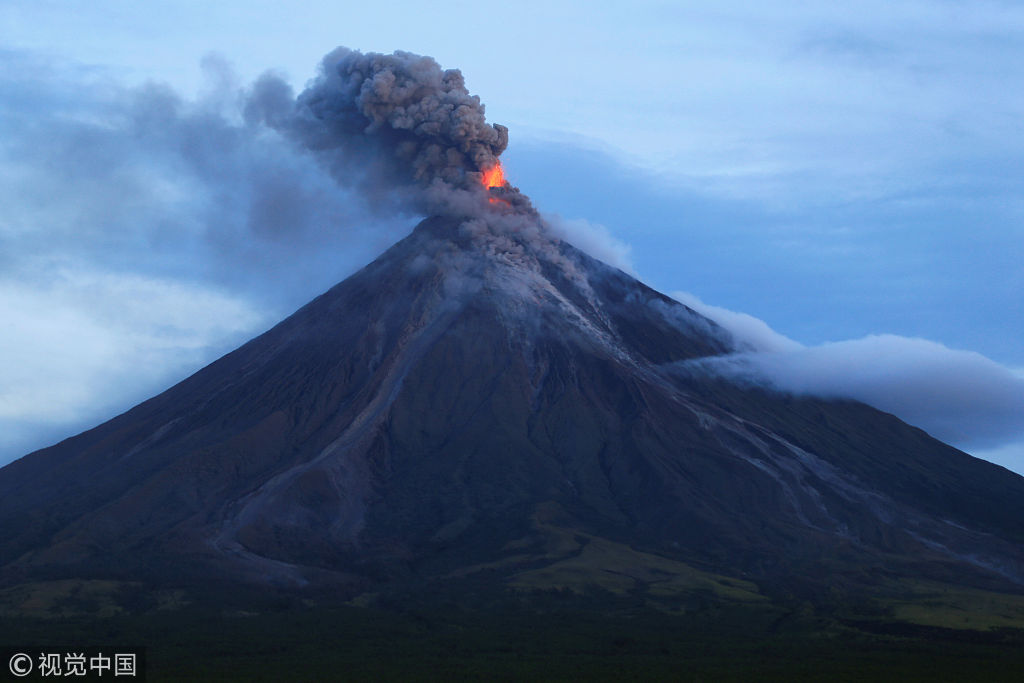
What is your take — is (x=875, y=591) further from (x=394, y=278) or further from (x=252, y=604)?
(x=394, y=278)

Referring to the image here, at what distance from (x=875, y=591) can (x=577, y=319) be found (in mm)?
53952

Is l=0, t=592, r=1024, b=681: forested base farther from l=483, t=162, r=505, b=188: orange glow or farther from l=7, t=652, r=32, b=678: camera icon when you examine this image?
l=483, t=162, r=505, b=188: orange glow

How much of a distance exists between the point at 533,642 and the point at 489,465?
1684 inches

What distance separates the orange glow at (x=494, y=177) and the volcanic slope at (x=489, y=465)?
551cm

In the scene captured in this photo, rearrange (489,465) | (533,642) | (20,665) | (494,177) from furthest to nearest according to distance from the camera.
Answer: (494,177)
(489,465)
(533,642)
(20,665)

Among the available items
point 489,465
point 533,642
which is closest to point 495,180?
point 489,465

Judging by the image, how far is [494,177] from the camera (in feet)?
477

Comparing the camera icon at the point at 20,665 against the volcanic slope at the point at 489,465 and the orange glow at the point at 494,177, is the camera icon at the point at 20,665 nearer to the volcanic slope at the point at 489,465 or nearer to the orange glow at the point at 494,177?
the volcanic slope at the point at 489,465

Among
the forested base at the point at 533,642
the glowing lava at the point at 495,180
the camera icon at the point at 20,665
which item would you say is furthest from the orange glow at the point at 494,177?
the camera icon at the point at 20,665

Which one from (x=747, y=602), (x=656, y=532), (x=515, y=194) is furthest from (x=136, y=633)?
(x=515, y=194)

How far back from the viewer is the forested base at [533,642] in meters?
61.8

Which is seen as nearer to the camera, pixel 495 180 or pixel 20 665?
pixel 20 665

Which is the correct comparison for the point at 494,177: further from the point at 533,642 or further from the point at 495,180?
the point at 533,642

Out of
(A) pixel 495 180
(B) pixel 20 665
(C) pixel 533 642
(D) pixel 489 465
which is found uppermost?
(A) pixel 495 180
